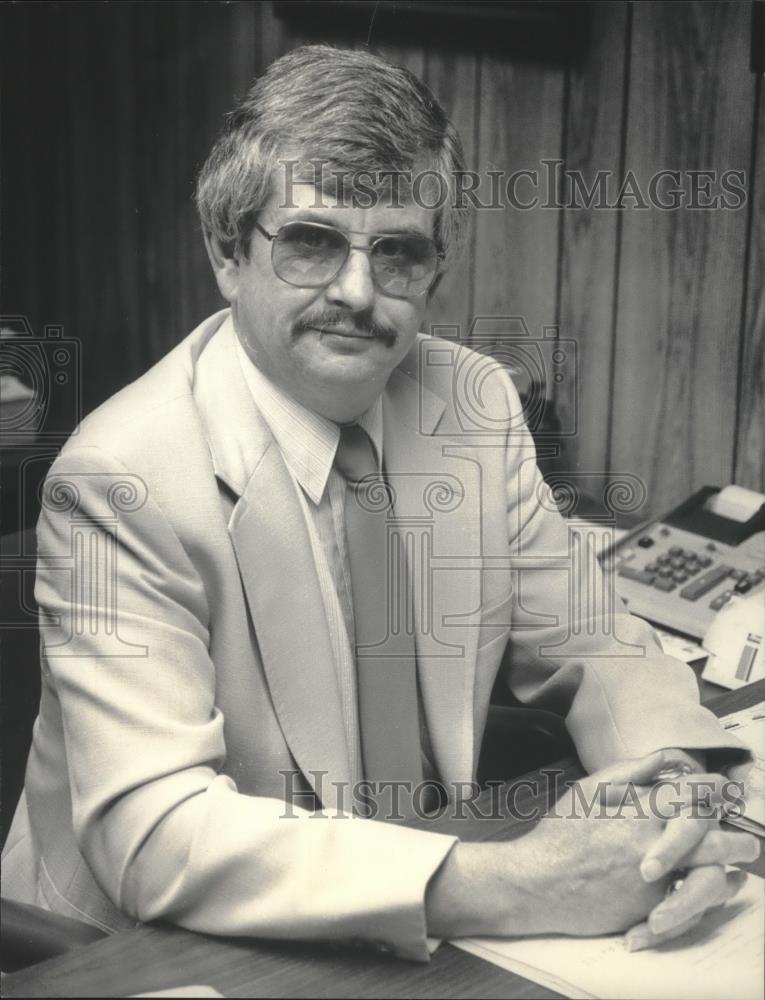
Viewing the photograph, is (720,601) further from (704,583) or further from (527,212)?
(527,212)

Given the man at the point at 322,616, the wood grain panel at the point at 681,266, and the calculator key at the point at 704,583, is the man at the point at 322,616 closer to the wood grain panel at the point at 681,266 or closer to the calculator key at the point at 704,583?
the calculator key at the point at 704,583

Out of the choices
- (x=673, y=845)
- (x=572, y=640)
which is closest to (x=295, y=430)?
(x=572, y=640)

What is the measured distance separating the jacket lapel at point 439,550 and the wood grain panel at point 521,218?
2.54 ft

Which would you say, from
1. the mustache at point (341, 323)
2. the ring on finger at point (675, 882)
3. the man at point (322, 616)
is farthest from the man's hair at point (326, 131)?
the ring on finger at point (675, 882)

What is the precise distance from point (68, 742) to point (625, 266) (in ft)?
5.06

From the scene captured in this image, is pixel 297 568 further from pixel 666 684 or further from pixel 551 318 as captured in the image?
pixel 551 318

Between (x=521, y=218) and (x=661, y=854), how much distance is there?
4.95 feet

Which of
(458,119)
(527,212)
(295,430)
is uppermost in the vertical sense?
(458,119)

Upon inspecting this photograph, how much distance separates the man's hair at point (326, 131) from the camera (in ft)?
4.18

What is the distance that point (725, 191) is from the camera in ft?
7.26

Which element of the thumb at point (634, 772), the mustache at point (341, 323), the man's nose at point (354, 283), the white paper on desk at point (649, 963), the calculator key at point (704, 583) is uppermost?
the man's nose at point (354, 283)

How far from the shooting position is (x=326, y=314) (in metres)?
1.34

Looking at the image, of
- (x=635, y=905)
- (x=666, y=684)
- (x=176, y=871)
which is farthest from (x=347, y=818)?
(x=666, y=684)

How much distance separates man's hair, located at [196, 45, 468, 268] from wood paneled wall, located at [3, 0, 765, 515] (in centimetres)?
37
